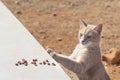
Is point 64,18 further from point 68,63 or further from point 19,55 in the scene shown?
point 19,55

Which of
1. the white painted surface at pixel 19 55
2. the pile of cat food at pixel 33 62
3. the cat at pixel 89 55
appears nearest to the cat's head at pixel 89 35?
the cat at pixel 89 55

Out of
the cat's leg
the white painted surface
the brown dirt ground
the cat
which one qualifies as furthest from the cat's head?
the brown dirt ground

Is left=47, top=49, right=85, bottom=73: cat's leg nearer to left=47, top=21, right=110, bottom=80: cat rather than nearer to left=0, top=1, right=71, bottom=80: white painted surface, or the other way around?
left=47, top=21, right=110, bottom=80: cat

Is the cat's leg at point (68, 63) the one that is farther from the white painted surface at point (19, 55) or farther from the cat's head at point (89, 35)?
the white painted surface at point (19, 55)

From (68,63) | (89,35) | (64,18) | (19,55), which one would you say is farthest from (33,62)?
(64,18)

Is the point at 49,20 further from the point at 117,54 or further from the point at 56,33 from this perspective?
the point at 117,54

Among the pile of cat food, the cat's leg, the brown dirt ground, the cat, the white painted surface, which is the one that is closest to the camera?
the white painted surface
